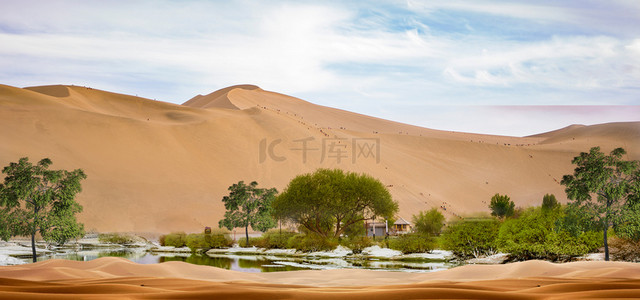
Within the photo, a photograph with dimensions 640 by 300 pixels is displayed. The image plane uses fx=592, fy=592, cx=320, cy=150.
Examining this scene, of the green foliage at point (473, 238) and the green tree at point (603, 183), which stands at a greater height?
the green tree at point (603, 183)

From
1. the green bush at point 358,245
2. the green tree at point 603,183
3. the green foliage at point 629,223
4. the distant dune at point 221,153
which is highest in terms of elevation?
the distant dune at point 221,153

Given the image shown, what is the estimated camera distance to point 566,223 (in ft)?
66.9

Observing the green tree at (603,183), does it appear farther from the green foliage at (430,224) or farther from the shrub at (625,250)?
the green foliage at (430,224)

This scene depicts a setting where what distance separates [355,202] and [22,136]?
2021 inches

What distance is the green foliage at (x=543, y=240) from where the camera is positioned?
69.3 feet

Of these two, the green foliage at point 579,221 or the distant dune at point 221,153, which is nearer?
the green foliage at point 579,221

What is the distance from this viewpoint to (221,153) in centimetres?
8456

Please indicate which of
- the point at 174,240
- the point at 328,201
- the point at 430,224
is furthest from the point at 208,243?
the point at 430,224

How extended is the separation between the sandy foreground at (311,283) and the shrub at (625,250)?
7.90 m

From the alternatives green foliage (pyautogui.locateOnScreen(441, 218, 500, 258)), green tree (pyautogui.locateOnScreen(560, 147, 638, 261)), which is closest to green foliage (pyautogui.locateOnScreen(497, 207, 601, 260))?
green tree (pyautogui.locateOnScreen(560, 147, 638, 261))

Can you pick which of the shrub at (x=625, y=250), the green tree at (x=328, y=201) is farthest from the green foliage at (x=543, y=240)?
the green tree at (x=328, y=201)

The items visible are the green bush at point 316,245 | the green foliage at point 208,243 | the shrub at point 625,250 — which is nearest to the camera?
the shrub at point 625,250

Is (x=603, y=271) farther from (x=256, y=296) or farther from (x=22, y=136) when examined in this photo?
(x=22, y=136)

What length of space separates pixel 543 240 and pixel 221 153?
6634 cm
